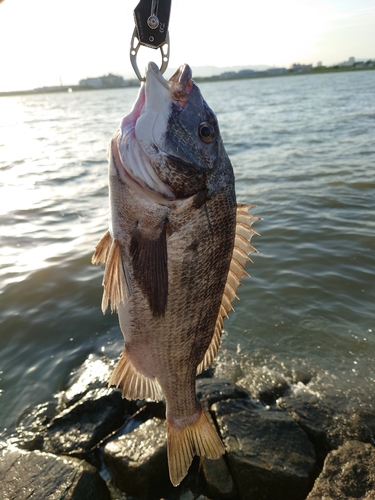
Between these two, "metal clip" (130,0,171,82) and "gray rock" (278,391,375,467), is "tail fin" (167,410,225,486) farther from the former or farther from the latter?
"metal clip" (130,0,171,82)

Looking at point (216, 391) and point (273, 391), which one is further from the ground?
point (216, 391)

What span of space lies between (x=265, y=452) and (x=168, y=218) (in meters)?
2.61

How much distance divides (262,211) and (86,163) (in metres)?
10.3

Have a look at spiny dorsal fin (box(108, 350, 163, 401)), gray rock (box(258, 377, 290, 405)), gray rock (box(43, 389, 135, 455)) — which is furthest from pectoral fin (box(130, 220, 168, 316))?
gray rock (box(258, 377, 290, 405))

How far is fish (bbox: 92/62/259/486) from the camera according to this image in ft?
8.43

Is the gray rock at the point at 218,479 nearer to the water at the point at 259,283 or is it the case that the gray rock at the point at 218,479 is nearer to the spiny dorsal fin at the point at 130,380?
the spiny dorsal fin at the point at 130,380

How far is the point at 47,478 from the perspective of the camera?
361cm

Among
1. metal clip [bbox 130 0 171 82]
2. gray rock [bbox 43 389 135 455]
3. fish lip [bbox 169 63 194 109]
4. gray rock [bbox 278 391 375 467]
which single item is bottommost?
gray rock [bbox 278 391 375 467]

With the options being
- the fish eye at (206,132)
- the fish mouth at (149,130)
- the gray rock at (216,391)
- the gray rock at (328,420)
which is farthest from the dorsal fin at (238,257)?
the gray rock at (328,420)

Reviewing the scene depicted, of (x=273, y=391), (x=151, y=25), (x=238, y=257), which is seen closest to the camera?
(x=151, y=25)

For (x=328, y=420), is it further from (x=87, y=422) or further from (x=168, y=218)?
(x=168, y=218)

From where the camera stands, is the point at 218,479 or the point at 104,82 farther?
the point at 104,82

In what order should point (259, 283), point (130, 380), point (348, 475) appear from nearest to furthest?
1. point (130, 380)
2. point (348, 475)
3. point (259, 283)

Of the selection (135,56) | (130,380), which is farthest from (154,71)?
(130,380)
